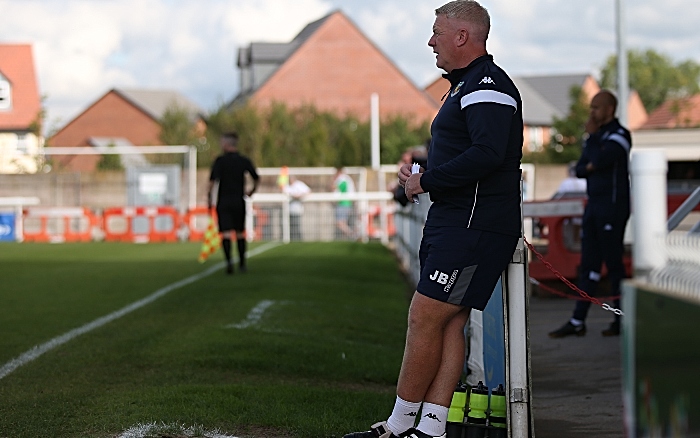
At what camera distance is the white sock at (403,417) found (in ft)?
16.6

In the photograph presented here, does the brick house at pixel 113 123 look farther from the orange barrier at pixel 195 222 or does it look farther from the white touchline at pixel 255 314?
the white touchline at pixel 255 314

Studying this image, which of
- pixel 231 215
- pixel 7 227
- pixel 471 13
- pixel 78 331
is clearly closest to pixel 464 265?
pixel 471 13

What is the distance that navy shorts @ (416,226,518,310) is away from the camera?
483 centimetres

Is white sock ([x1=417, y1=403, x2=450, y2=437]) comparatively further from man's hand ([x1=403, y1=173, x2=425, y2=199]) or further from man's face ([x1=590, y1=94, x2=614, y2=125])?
man's face ([x1=590, y1=94, x2=614, y2=125])

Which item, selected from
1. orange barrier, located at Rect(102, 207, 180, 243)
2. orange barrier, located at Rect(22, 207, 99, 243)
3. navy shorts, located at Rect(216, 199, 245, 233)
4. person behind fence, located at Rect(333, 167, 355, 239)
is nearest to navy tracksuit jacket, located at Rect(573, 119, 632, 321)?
navy shorts, located at Rect(216, 199, 245, 233)

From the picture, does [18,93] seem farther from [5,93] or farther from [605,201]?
[605,201]

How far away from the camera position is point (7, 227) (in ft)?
105

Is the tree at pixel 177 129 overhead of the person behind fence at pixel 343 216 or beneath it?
overhead

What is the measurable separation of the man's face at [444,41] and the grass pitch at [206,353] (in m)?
1.95

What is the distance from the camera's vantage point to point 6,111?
7231cm

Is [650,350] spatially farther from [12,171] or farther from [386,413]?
[12,171]

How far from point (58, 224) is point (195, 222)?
4081 millimetres

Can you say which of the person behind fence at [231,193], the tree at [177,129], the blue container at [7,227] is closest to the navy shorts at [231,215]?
the person behind fence at [231,193]

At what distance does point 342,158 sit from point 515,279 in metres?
45.2
